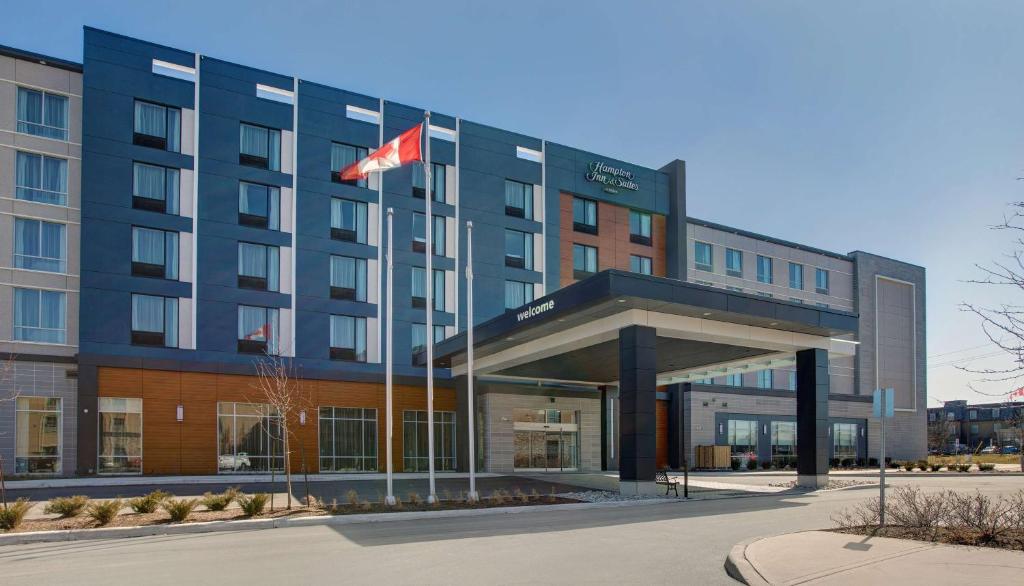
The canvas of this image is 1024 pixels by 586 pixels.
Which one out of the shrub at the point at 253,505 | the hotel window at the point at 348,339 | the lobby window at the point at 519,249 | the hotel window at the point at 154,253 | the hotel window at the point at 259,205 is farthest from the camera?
the lobby window at the point at 519,249

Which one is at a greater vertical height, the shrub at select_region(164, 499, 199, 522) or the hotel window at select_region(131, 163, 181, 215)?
the hotel window at select_region(131, 163, 181, 215)

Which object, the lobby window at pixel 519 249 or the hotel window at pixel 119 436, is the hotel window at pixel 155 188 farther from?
the lobby window at pixel 519 249

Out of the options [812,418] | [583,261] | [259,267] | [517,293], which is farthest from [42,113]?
[812,418]

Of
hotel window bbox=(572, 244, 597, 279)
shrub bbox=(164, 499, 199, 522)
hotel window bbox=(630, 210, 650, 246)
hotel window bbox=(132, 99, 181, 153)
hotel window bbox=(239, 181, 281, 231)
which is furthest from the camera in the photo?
hotel window bbox=(630, 210, 650, 246)

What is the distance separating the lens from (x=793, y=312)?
27406 mm

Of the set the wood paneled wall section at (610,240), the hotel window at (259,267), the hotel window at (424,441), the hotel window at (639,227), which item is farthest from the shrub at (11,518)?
the hotel window at (639,227)

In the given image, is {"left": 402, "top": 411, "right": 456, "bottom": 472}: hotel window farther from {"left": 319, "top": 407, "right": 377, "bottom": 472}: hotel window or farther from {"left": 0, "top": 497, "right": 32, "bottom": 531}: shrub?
{"left": 0, "top": 497, "right": 32, "bottom": 531}: shrub

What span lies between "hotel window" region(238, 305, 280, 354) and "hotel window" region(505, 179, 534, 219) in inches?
575

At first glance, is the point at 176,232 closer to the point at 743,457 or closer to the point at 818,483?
the point at 818,483

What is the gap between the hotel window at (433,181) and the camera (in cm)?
4200

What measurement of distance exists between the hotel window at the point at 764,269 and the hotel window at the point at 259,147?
3548 centimetres

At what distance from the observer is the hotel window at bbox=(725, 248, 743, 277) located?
181ft

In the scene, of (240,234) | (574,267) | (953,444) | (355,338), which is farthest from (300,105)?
(953,444)

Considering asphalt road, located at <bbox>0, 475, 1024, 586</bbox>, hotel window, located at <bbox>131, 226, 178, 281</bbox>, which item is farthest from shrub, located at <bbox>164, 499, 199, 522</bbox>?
hotel window, located at <bbox>131, 226, 178, 281</bbox>
